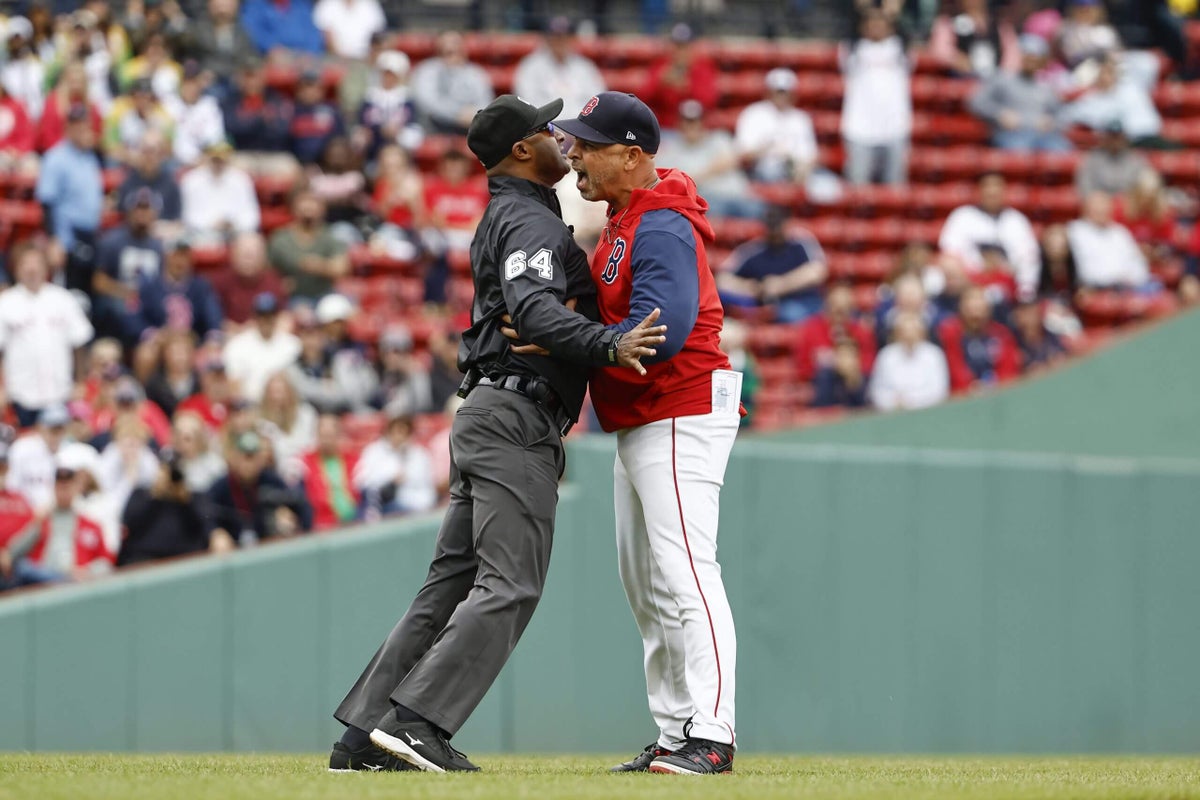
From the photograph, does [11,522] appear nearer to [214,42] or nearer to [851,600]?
[851,600]

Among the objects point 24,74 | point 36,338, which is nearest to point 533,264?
point 36,338

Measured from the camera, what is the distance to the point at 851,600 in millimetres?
9148

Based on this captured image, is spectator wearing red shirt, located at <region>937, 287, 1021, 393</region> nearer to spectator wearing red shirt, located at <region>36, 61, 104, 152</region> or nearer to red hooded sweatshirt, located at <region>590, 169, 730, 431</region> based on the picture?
spectator wearing red shirt, located at <region>36, 61, 104, 152</region>

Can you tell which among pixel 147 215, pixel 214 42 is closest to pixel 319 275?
pixel 147 215

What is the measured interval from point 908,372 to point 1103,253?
9.21ft

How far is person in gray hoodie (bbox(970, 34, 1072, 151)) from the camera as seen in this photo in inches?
599

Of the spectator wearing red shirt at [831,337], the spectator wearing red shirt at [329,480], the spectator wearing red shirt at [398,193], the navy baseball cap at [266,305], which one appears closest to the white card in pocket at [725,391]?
the spectator wearing red shirt at [329,480]

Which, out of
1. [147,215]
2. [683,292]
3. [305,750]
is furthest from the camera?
[147,215]

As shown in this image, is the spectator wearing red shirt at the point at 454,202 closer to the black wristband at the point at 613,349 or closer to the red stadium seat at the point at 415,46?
the red stadium seat at the point at 415,46

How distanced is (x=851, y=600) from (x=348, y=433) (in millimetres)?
3418

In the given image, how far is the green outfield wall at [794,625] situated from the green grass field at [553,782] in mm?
2396

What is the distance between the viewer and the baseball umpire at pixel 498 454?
203 inches

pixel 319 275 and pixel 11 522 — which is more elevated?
pixel 319 275

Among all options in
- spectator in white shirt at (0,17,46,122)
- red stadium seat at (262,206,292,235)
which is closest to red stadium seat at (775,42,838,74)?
red stadium seat at (262,206,292,235)
